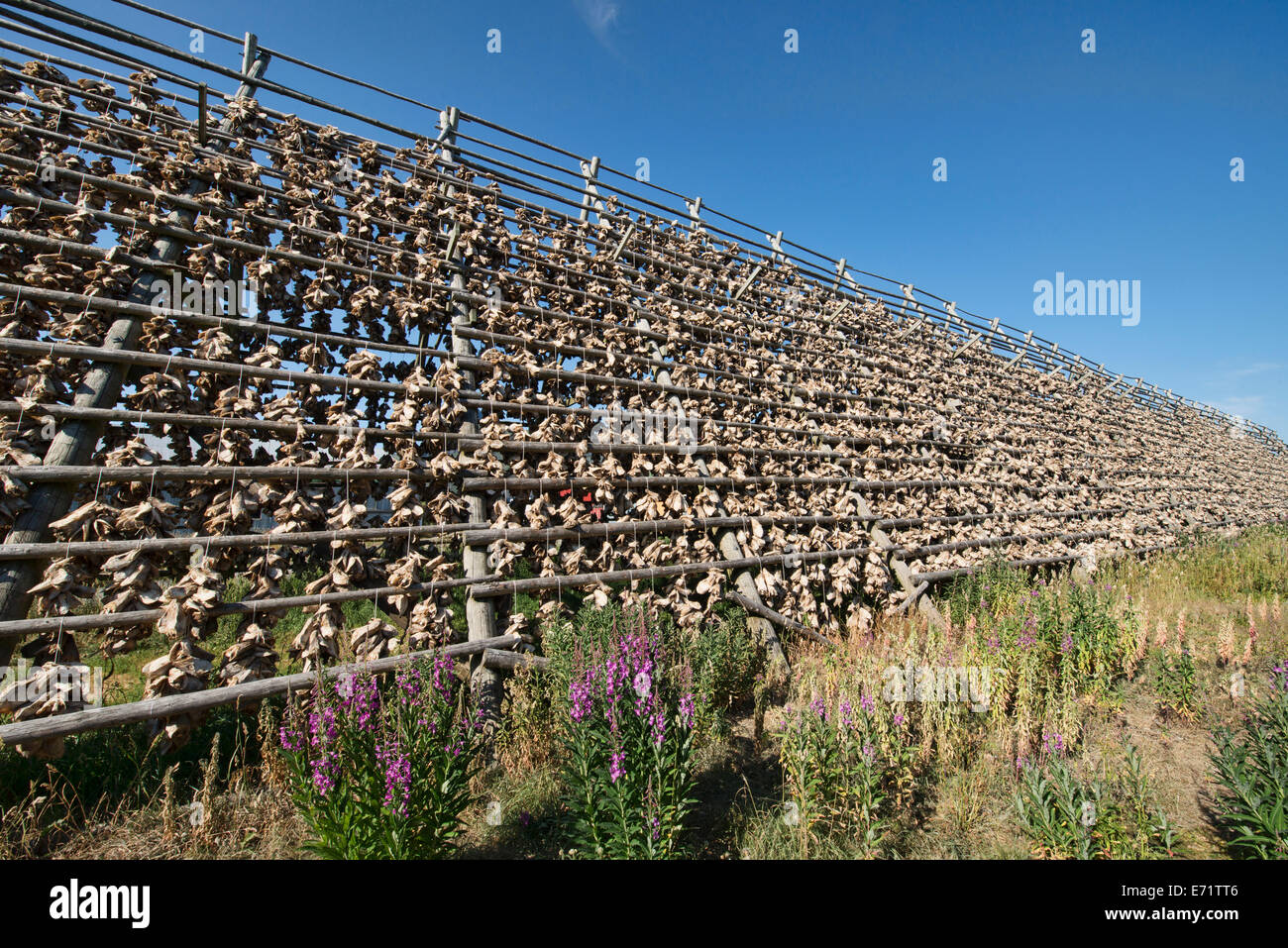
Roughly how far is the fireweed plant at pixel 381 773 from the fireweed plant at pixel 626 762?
0.59 metres

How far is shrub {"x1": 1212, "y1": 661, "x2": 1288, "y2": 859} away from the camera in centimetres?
252

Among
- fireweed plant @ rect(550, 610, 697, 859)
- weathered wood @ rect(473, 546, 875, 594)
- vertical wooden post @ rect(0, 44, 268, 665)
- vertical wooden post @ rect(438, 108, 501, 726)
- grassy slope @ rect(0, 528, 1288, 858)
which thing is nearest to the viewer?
fireweed plant @ rect(550, 610, 697, 859)

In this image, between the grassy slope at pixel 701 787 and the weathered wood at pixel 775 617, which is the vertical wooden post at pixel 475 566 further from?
the weathered wood at pixel 775 617

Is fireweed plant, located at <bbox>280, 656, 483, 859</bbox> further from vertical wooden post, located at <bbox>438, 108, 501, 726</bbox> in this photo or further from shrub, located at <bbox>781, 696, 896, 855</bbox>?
shrub, located at <bbox>781, 696, 896, 855</bbox>

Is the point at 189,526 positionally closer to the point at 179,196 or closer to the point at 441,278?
the point at 179,196

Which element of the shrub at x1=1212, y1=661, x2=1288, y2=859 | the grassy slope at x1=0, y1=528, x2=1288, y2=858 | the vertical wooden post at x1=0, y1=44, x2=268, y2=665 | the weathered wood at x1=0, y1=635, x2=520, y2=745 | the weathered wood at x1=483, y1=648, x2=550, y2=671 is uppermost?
the vertical wooden post at x1=0, y1=44, x2=268, y2=665

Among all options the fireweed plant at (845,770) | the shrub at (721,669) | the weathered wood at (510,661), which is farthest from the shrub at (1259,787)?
the weathered wood at (510,661)

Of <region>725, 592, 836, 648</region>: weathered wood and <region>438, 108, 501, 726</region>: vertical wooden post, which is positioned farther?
<region>725, 592, 836, 648</region>: weathered wood

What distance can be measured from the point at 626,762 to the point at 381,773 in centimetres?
110

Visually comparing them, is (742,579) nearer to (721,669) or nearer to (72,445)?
(721,669)

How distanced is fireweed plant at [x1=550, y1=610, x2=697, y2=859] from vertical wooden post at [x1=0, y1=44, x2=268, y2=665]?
3.06 metres

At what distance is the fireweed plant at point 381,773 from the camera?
2.25 m

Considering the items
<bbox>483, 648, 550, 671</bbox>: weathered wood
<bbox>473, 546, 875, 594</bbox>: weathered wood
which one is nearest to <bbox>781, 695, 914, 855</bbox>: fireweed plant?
<bbox>483, 648, 550, 671</bbox>: weathered wood

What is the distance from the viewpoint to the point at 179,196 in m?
3.83
